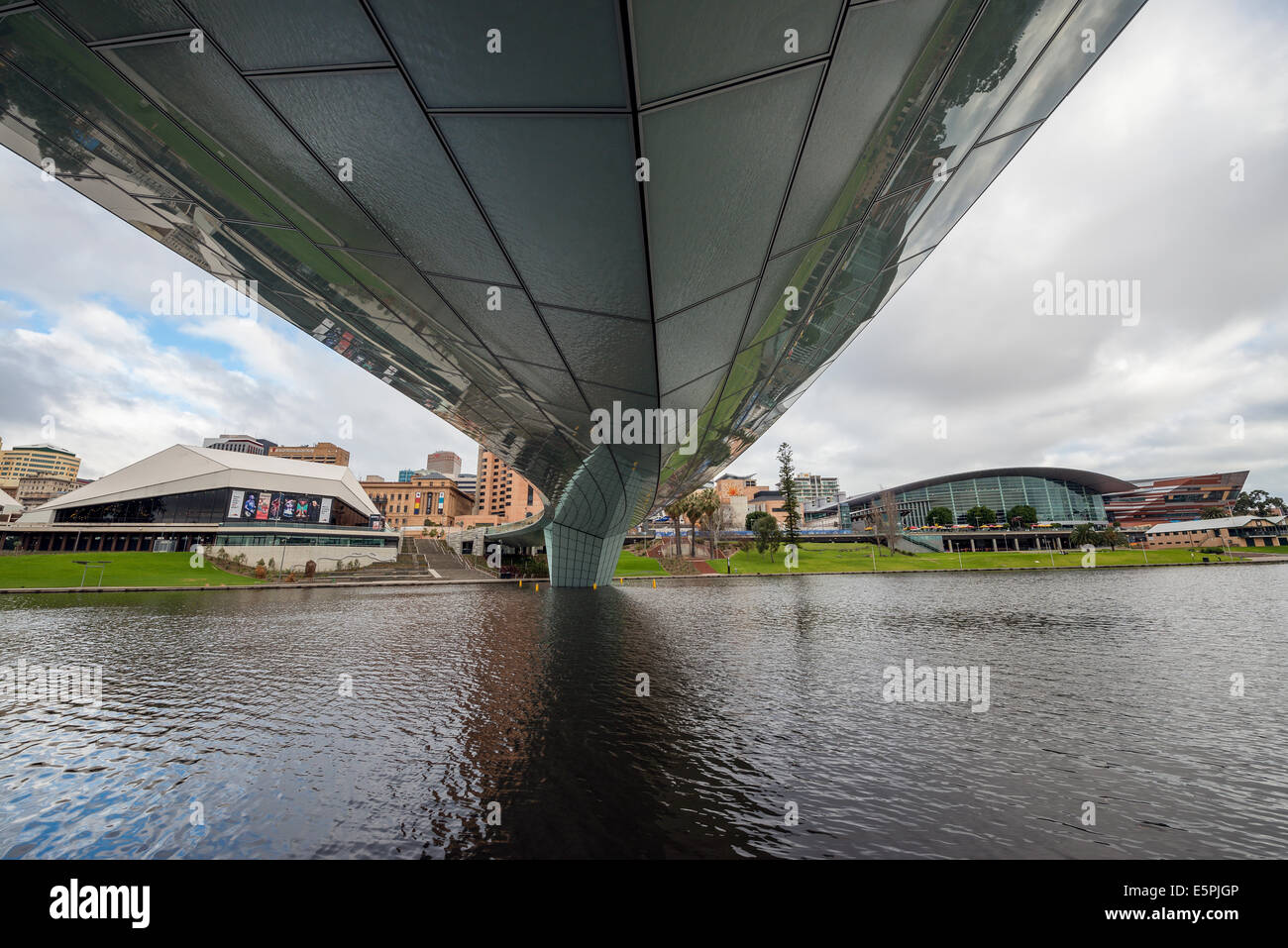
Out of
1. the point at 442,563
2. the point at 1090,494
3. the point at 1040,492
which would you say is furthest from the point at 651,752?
the point at 1090,494

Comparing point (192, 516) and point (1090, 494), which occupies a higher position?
point (1090, 494)

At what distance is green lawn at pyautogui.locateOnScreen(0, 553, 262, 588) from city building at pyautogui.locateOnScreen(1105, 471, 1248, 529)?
583ft

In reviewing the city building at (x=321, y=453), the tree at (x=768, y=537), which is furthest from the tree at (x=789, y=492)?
the city building at (x=321, y=453)

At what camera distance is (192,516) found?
66500mm

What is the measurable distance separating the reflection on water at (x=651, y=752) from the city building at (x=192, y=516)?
197ft

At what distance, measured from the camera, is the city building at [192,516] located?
210ft

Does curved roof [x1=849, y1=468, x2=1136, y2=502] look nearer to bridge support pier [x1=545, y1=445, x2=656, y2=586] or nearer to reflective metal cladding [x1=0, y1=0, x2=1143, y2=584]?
bridge support pier [x1=545, y1=445, x2=656, y2=586]

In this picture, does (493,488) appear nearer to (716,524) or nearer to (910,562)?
(716,524)

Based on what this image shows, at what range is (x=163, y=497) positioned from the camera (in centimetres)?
6675

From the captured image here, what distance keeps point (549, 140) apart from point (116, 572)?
6497 cm

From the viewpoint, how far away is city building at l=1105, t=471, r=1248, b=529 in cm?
12638

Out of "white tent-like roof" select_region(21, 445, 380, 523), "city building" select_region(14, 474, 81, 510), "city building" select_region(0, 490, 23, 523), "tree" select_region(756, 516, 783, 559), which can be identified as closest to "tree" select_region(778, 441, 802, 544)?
"tree" select_region(756, 516, 783, 559)

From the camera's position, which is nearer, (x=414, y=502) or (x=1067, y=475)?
(x=1067, y=475)

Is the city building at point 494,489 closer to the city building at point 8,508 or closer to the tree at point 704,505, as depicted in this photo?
the tree at point 704,505
